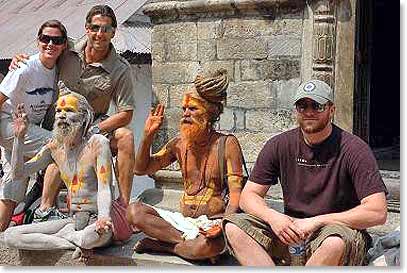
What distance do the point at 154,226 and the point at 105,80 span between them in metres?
1.43

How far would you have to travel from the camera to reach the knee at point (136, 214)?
4.57 m

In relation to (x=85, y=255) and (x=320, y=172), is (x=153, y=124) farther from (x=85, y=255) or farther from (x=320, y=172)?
(x=320, y=172)

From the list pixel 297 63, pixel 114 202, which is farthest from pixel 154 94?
pixel 114 202

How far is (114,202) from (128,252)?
1.08 feet

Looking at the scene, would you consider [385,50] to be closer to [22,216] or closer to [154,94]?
[154,94]

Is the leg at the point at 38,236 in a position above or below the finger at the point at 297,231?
below

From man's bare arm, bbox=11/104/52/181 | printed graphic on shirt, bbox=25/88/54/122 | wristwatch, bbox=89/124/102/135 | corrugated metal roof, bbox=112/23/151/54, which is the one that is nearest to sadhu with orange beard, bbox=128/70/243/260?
wristwatch, bbox=89/124/102/135

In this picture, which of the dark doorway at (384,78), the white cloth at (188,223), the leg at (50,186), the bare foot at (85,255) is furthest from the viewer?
the dark doorway at (384,78)

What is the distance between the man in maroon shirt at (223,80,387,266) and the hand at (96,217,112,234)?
85cm

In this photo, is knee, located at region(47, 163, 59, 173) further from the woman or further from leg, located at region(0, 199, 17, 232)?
leg, located at region(0, 199, 17, 232)

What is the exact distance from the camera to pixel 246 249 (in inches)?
159

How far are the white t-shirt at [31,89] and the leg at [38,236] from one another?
0.88 meters

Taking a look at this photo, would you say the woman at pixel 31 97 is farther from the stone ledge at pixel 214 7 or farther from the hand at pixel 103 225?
the stone ledge at pixel 214 7

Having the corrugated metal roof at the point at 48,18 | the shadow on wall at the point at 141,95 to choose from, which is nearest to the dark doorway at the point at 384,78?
the shadow on wall at the point at 141,95
